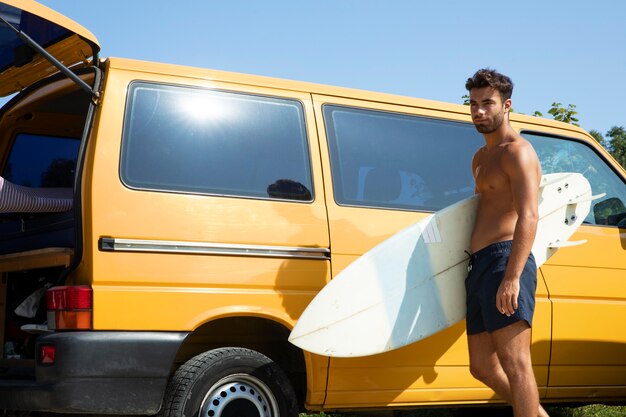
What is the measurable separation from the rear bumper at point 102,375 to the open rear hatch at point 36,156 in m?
0.36

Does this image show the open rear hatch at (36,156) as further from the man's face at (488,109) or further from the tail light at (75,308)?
the man's face at (488,109)

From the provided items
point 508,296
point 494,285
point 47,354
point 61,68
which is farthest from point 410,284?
point 61,68

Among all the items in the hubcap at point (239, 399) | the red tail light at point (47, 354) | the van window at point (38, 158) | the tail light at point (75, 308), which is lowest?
the hubcap at point (239, 399)

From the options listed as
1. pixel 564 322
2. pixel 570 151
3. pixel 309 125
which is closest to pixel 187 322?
pixel 309 125

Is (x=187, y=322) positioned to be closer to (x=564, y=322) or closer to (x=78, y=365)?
(x=78, y=365)

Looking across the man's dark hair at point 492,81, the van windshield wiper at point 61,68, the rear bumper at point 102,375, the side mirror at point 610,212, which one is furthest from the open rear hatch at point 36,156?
the side mirror at point 610,212

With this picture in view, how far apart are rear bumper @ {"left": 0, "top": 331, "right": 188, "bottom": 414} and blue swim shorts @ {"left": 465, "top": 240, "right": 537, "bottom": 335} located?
1.57 metres

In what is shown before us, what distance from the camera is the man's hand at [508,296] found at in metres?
4.44

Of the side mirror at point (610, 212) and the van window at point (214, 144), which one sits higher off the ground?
the van window at point (214, 144)

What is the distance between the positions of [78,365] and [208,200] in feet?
3.53

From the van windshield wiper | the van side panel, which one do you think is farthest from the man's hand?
the van windshield wiper

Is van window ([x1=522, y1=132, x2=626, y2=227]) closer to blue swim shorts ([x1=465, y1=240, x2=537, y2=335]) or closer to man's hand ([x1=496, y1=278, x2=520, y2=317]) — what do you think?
blue swim shorts ([x1=465, y1=240, x2=537, y2=335])

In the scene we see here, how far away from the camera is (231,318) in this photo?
4.94 m

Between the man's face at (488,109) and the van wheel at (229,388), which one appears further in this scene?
the man's face at (488,109)
